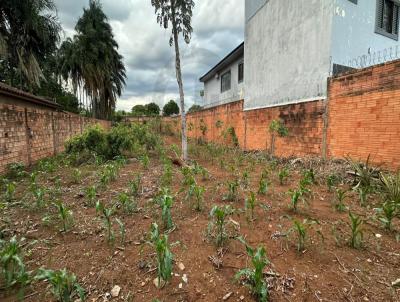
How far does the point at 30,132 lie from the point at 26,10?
9.50 m

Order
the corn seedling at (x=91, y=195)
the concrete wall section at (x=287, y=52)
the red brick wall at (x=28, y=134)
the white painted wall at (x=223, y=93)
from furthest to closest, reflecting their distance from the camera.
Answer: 1. the white painted wall at (x=223, y=93)
2. the concrete wall section at (x=287, y=52)
3. the red brick wall at (x=28, y=134)
4. the corn seedling at (x=91, y=195)

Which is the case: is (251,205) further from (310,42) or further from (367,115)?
(310,42)

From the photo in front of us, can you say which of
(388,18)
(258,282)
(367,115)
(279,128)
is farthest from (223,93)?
(258,282)

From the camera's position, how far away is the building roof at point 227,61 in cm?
1184

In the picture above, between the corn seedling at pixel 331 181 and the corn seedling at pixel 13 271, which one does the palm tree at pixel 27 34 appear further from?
the corn seedling at pixel 331 181

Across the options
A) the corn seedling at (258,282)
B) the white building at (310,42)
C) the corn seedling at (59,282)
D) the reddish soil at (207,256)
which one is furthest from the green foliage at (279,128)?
the corn seedling at (59,282)

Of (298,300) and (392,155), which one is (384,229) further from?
(392,155)

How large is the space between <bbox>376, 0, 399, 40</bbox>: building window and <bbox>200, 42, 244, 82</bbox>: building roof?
A: 18.3 feet

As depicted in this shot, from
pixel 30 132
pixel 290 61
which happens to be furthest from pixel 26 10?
pixel 290 61

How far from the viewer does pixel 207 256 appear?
2.19 meters

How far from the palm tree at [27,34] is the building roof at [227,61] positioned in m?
9.84

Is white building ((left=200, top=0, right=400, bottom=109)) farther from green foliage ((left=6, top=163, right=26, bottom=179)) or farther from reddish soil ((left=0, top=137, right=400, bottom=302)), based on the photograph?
green foliage ((left=6, top=163, right=26, bottom=179))

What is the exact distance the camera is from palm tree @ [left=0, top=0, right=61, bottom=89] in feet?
38.2

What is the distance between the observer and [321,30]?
582 cm
